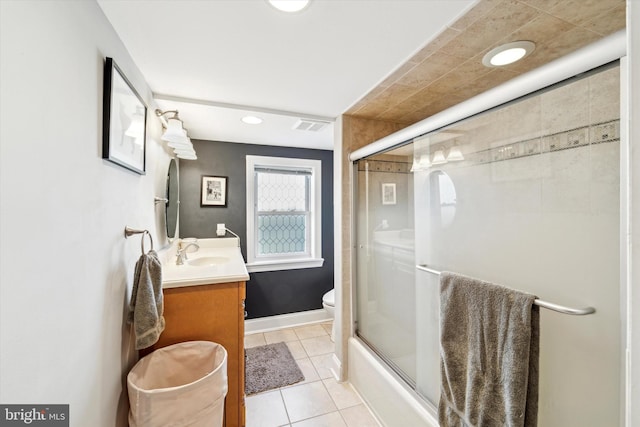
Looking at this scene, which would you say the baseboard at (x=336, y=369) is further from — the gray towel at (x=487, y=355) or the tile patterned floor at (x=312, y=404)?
the gray towel at (x=487, y=355)

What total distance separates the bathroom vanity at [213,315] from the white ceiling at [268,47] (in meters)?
1.18

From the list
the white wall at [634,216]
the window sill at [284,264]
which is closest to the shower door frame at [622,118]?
the white wall at [634,216]

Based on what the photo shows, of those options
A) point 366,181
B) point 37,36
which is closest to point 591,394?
point 366,181

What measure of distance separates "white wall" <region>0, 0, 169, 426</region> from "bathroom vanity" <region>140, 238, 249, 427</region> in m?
0.29

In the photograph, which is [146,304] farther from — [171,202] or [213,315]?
[171,202]

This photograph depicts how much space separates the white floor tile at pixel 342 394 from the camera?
1.80 metres

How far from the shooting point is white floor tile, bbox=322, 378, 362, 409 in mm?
1804

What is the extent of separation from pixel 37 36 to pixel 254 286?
2.58 meters

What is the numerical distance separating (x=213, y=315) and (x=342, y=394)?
1.18 metres

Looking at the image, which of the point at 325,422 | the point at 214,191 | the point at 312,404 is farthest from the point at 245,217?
the point at 325,422

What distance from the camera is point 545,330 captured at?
36.8 inches

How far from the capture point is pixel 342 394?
6.21 feet

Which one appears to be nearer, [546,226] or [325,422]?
[546,226]

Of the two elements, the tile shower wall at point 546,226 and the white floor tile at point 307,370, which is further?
the white floor tile at point 307,370
